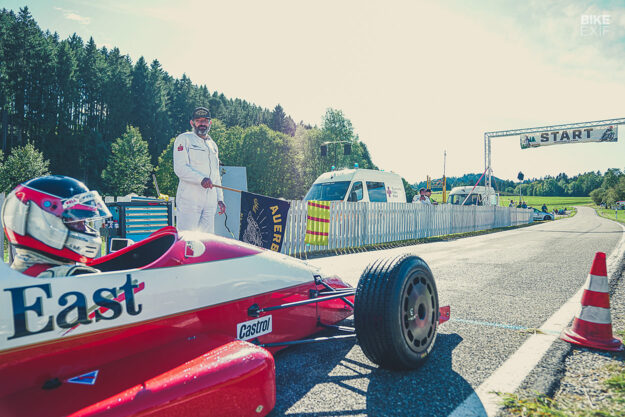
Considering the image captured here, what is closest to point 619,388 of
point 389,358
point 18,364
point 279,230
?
point 389,358

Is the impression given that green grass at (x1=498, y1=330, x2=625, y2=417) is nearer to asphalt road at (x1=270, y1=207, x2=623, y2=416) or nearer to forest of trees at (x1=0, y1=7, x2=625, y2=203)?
asphalt road at (x1=270, y1=207, x2=623, y2=416)

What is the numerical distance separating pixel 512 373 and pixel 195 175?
4.25 m

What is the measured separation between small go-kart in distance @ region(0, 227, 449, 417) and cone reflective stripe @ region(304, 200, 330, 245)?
24.7ft

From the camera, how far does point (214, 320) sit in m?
2.20

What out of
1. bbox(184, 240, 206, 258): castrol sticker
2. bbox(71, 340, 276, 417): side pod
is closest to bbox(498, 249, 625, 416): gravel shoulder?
bbox(71, 340, 276, 417): side pod

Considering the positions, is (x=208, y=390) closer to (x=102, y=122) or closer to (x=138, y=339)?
(x=138, y=339)

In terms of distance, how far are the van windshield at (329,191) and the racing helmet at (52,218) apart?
1081cm

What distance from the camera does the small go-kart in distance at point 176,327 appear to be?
1542 mm

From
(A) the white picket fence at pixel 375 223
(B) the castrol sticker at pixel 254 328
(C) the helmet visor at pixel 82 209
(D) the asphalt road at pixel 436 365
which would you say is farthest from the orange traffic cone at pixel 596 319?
(A) the white picket fence at pixel 375 223

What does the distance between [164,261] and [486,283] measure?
468cm

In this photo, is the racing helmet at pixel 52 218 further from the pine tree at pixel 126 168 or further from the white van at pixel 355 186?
the pine tree at pixel 126 168

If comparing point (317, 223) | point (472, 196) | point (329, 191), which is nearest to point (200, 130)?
point (317, 223)

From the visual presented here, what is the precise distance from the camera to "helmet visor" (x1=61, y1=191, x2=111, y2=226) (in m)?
1.93

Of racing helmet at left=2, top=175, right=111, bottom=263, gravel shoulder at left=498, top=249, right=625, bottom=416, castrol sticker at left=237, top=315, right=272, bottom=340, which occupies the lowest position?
gravel shoulder at left=498, top=249, right=625, bottom=416
